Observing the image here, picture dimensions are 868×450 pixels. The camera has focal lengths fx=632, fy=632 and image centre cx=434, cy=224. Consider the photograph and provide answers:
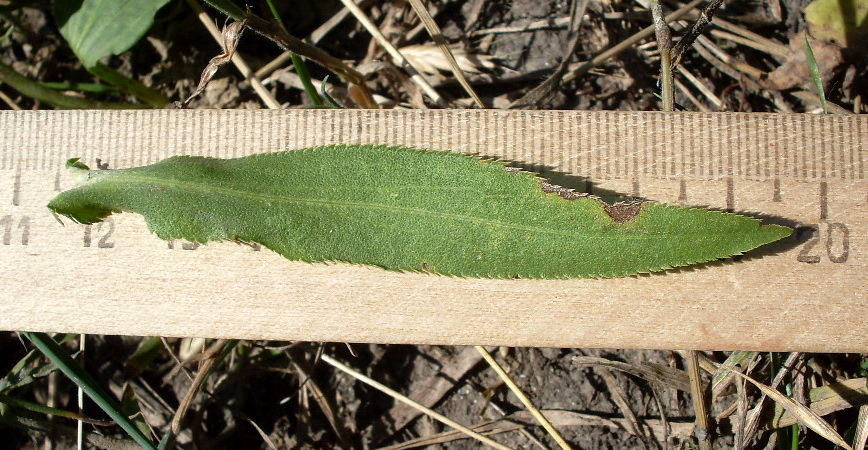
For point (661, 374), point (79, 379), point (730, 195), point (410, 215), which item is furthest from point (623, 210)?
point (79, 379)

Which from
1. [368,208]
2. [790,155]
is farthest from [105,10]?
[790,155]

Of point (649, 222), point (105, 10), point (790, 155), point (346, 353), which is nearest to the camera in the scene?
point (649, 222)

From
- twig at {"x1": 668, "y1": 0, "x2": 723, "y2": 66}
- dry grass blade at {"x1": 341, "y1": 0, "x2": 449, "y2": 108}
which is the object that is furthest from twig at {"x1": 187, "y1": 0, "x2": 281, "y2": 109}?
twig at {"x1": 668, "y1": 0, "x2": 723, "y2": 66}

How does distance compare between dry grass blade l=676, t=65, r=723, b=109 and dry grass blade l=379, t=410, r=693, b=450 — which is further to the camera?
dry grass blade l=676, t=65, r=723, b=109

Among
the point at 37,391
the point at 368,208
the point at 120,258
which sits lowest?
the point at 37,391

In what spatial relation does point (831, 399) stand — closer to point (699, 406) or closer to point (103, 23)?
point (699, 406)

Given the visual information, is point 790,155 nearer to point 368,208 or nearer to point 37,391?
point 368,208

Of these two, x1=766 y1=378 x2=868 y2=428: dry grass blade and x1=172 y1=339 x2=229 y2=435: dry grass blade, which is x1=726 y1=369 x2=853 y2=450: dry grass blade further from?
x1=172 y1=339 x2=229 y2=435: dry grass blade
